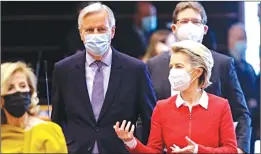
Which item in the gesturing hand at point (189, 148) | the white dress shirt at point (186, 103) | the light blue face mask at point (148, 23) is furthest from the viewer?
the light blue face mask at point (148, 23)

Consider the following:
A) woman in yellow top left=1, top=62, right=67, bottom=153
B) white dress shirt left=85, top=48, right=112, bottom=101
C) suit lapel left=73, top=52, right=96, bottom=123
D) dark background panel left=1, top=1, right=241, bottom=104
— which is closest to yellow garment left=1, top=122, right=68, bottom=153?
woman in yellow top left=1, top=62, right=67, bottom=153

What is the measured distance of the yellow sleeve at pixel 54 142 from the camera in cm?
338

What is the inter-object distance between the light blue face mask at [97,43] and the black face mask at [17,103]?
656mm

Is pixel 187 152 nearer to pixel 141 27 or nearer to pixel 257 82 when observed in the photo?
pixel 257 82

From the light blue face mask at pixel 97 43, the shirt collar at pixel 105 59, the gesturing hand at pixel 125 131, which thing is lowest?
the gesturing hand at pixel 125 131

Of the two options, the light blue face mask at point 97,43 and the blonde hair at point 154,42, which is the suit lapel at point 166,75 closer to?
the light blue face mask at point 97,43

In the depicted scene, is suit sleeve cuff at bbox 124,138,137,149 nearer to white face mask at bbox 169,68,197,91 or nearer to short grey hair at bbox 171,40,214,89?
white face mask at bbox 169,68,197,91

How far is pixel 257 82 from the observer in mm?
5836

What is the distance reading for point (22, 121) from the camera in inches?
138

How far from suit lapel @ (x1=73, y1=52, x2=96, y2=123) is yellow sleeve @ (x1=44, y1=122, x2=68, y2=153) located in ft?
1.95

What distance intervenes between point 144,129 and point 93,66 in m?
0.45

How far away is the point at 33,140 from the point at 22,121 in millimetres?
143

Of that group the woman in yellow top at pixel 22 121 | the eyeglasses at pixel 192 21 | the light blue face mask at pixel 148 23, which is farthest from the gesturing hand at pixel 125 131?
the light blue face mask at pixel 148 23

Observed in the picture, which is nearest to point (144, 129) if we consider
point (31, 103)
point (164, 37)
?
point (31, 103)
